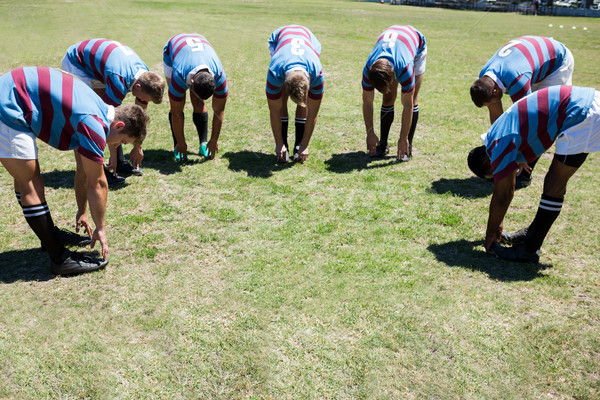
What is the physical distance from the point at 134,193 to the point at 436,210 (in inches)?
126

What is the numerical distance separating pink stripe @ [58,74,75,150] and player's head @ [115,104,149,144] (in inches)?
13.7

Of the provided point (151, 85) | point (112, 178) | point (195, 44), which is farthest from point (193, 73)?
point (112, 178)

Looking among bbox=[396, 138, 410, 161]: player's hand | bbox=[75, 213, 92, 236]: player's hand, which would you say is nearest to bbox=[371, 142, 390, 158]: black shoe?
bbox=[396, 138, 410, 161]: player's hand

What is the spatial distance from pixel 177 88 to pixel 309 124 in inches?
63.2

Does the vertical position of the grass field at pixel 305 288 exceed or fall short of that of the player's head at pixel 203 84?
it falls short

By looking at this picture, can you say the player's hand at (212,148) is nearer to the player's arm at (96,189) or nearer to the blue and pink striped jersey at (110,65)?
the blue and pink striped jersey at (110,65)

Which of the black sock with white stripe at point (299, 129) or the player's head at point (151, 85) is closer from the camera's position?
the player's head at point (151, 85)

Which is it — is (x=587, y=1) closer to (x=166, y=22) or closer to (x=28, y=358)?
(x=166, y=22)

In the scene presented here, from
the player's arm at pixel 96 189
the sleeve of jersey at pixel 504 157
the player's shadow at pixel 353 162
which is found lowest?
the player's shadow at pixel 353 162

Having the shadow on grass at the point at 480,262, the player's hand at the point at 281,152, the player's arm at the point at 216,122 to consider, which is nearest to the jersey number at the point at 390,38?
the player's hand at the point at 281,152

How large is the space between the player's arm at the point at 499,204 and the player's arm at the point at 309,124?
2.57 metres

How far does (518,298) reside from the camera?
3.65 metres

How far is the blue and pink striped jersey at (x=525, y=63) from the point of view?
4.87 meters

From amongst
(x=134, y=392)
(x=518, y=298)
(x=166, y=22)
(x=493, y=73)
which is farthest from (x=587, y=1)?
(x=134, y=392)
